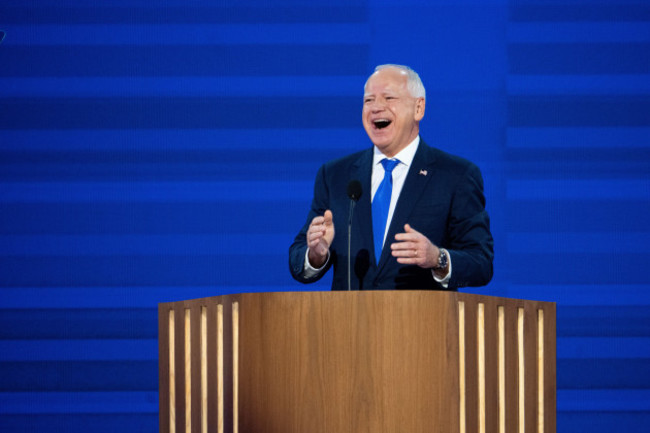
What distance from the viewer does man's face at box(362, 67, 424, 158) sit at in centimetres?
286

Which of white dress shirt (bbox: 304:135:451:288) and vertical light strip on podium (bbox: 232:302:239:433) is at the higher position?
white dress shirt (bbox: 304:135:451:288)

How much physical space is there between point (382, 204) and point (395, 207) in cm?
9

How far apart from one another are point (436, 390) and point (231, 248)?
1953 millimetres

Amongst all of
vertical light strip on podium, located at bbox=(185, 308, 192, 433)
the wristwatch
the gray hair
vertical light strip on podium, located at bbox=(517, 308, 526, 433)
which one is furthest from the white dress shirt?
vertical light strip on podium, located at bbox=(185, 308, 192, 433)

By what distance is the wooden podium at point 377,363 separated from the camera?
2.10 metres

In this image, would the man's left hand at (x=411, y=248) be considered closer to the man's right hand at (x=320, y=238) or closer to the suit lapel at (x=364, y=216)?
the man's right hand at (x=320, y=238)

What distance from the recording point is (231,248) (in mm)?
3904

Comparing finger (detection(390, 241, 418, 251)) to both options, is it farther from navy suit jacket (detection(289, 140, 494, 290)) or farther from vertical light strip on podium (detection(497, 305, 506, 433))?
navy suit jacket (detection(289, 140, 494, 290))

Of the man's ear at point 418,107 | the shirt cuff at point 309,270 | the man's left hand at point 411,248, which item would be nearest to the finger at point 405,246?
the man's left hand at point 411,248

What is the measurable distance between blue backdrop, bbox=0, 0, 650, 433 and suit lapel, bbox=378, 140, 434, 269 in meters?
1.03

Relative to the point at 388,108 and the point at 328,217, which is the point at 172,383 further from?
the point at 388,108

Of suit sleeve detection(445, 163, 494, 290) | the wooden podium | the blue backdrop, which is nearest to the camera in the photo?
the wooden podium

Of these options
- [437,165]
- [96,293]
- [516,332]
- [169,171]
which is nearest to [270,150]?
[169,171]

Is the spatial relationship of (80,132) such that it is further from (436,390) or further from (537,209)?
(436,390)
